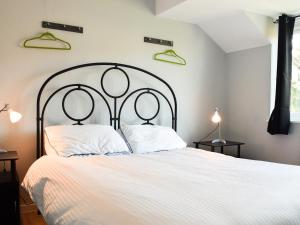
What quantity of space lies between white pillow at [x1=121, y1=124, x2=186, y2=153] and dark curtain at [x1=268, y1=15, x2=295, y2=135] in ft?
3.53

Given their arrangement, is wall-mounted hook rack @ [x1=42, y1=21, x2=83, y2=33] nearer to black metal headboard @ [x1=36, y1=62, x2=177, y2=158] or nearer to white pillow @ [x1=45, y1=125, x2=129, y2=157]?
black metal headboard @ [x1=36, y1=62, x2=177, y2=158]

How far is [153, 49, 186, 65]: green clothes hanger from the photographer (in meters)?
3.37

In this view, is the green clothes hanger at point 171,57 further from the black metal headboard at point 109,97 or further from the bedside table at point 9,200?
the bedside table at point 9,200

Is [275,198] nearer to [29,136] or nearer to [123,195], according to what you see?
[123,195]

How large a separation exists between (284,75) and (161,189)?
2199mm

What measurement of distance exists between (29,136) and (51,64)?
691mm

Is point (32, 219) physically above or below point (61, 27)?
below

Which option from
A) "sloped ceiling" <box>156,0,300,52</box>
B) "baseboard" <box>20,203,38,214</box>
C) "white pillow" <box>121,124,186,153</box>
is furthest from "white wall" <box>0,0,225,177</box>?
"white pillow" <box>121,124,186,153</box>

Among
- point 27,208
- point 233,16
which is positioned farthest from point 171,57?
point 27,208

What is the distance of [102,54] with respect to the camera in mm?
3021

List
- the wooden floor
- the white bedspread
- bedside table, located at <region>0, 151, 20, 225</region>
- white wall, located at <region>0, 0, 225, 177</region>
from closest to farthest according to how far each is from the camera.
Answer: the white bedspread, bedside table, located at <region>0, 151, 20, 225</region>, the wooden floor, white wall, located at <region>0, 0, 225, 177</region>

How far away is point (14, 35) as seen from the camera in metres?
2.62

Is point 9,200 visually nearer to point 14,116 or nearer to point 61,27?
point 14,116

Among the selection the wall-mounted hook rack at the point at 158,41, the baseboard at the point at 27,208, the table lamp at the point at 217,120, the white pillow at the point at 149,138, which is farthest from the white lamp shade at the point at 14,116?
the table lamp at the point at 217,120
